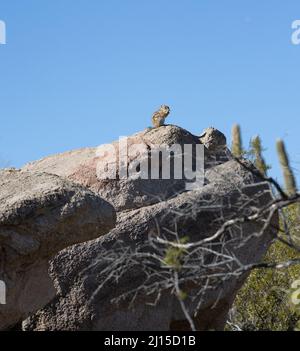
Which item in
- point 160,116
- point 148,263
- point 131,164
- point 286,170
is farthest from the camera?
point 160,116

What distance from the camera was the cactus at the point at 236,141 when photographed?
5594mm

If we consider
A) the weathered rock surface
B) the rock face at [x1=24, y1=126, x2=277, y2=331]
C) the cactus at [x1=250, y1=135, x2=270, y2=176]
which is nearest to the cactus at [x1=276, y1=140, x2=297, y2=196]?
the cactus at [x1=250, y1=135, x2=270, y2=176]

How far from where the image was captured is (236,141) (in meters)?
5.62

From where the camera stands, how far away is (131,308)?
34.8 ft

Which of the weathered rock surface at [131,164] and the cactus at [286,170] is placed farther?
the weathered rock surface at [131,164]

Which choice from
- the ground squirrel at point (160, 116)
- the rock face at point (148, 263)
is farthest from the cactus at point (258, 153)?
the ground squirrel at point (160, 116)

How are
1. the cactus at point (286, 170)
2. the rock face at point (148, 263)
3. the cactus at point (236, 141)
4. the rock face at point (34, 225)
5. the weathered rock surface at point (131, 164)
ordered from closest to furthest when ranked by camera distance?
1. the cactus at point (286, 170)
2. the cactus at point (236, 141)
3. the rock face at point (34, 225)
4. the rock face at point (148, 263)
5. the weathered rock surface at point (131, 164)

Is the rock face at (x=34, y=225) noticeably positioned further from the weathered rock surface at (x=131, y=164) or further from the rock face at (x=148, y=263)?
the weathered rock surface at (x=131, y=164)

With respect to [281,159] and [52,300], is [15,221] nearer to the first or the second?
[52,300]

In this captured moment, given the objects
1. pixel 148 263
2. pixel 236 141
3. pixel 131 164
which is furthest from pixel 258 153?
pixel 131 164

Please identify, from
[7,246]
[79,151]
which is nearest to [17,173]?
[7,246]

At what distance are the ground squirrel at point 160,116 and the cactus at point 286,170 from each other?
21.2 feet

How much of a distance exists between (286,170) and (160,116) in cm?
684

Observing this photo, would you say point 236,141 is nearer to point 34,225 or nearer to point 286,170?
point 286,170
